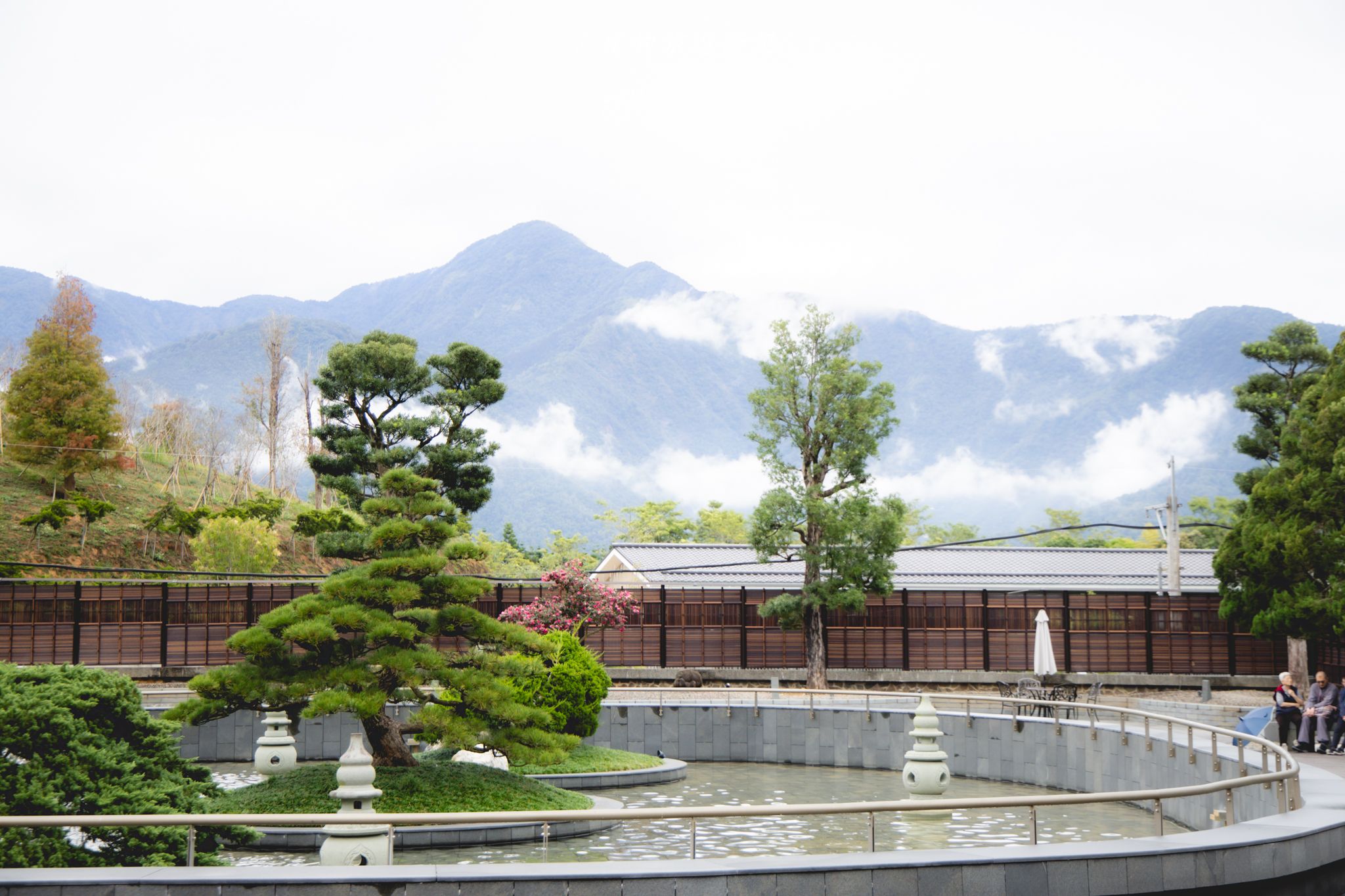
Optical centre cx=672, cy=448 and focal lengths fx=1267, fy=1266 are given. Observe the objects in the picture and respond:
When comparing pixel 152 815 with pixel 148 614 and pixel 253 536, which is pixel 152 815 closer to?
pixel 148 614

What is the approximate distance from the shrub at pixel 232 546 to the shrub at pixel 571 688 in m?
28.6

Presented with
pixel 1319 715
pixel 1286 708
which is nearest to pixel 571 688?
pixel 1286 708

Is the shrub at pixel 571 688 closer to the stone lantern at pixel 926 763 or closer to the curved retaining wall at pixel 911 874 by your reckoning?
the stone lantern at pixel 926 763

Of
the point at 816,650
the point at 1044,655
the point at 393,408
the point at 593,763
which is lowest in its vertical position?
the point at 593,763

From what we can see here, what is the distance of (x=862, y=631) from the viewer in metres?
34.8

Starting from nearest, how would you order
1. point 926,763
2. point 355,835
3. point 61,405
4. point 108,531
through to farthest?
point 355,835 < point 926,763 < point 61,405 < point 108,531

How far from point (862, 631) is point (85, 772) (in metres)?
26.7

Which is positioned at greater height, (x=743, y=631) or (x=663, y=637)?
(x=743, y=631)

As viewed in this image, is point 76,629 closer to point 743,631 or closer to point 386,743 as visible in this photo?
point 743,631

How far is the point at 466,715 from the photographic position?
15.4 m

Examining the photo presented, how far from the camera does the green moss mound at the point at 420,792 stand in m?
15.4

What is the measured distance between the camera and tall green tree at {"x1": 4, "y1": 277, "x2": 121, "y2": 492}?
5228 cm

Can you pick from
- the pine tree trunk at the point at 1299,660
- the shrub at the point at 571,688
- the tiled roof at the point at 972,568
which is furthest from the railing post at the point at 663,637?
the pine tree trunk at the point at 1299,660

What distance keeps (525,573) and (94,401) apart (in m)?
29.8
